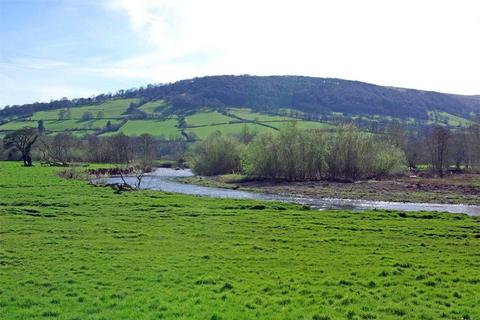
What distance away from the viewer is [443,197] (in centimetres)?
5638

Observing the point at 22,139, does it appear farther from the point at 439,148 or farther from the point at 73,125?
the point at 439,148

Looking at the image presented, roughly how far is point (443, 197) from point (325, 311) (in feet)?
162

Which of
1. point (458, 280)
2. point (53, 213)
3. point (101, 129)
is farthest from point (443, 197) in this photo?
point (101, 129)

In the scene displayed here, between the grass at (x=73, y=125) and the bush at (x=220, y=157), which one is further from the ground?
the grass at (x=73, y=125)

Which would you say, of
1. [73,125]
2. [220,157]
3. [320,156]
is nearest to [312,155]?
[320,156]

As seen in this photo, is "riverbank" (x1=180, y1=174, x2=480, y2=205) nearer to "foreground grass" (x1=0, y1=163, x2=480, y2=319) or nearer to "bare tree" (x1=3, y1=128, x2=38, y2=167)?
"foreground grass" (x1=0, y1=163, x2=480, y2=319)

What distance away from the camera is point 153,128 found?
7141 inches

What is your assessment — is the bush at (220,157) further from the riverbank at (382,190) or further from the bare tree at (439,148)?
the bare tree at (439,148)

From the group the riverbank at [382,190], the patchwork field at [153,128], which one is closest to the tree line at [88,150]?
the patchwork field at [153,128]

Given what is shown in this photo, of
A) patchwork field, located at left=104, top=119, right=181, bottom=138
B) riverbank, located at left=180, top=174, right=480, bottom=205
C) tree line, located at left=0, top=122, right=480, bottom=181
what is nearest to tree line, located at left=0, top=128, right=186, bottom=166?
tree line, located at left=0, top=122, right=480, bottom=181

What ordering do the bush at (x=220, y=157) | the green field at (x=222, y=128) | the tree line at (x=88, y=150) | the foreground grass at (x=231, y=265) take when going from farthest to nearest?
1. the green field at (x=222, y=128)
2. the tree line at (x=88, y=150)
3. the bush at (x=220, y=157)
4. the foreground grass at (x=231, y=265)

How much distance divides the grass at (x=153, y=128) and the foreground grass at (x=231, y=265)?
139547 mm

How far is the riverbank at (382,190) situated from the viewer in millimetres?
55906

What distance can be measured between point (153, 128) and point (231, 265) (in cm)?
16793
